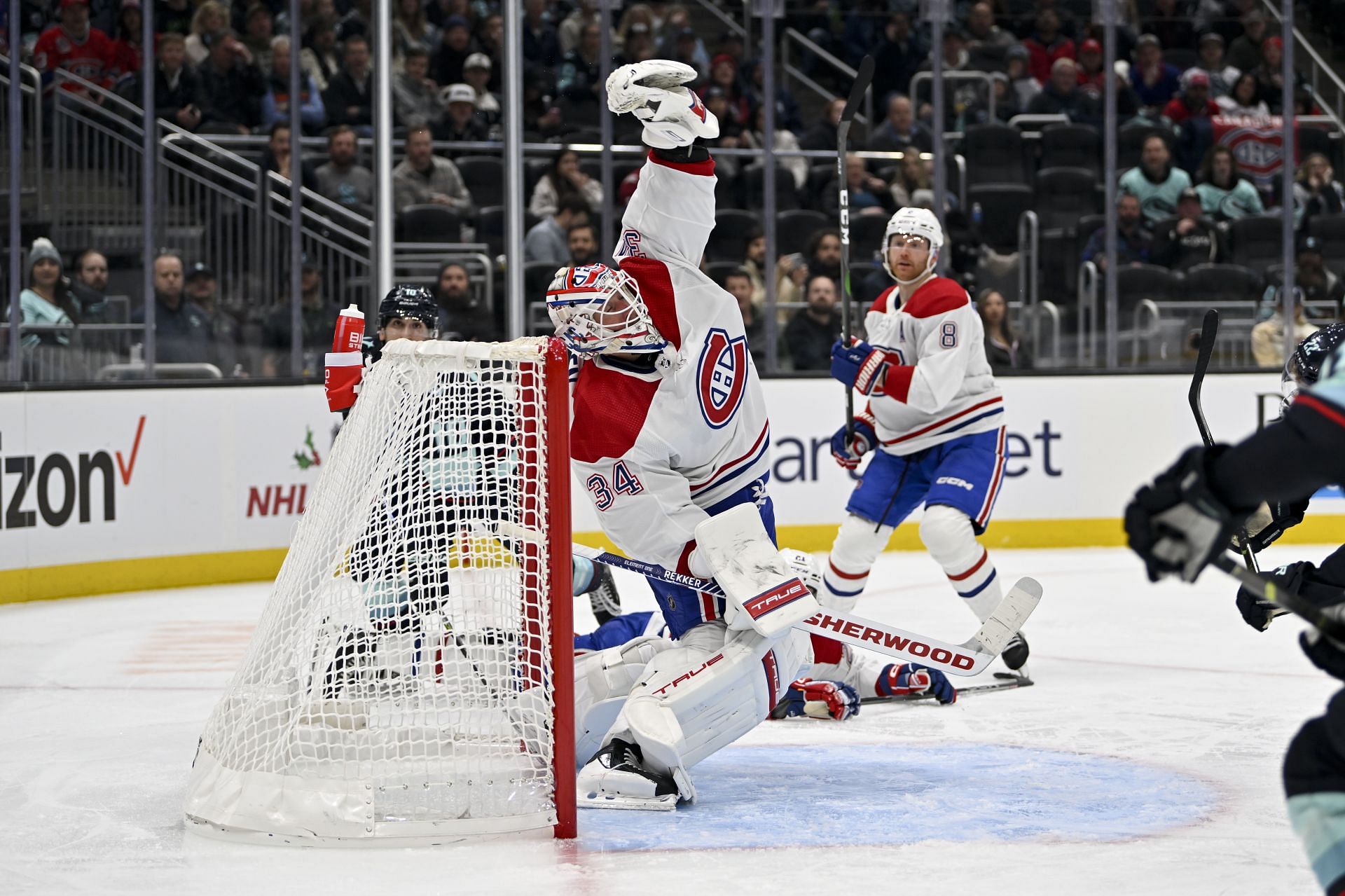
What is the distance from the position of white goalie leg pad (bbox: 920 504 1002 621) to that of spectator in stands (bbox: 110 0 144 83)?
14.6ft

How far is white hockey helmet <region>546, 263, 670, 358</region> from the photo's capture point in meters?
3.07

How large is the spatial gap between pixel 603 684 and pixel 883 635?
554 millimetres

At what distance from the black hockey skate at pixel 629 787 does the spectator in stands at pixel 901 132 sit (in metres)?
5.86

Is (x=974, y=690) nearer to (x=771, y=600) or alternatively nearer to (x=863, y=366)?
(x=863, y=366)

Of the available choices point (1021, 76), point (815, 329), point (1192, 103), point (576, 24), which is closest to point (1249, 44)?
point (1192, 103)

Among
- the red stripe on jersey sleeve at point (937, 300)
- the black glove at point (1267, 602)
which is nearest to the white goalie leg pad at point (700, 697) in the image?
the black glove at point (1267, 602)

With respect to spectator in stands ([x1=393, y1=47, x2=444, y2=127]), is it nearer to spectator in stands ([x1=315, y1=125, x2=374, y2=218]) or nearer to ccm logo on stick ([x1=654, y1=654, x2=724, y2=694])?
spectator in stands ([x1=315, y1=125, x2=374, y2=218])

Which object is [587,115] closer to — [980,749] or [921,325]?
[921,325]

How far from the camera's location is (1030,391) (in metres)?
7.71

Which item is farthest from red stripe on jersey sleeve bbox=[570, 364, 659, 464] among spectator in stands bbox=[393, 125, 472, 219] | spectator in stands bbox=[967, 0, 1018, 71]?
spectator in stands bbox=[967, 0, 1018, 71]

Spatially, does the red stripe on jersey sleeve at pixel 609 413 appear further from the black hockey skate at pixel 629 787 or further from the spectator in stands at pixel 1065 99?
the spectator in stands at pixel 1065 99

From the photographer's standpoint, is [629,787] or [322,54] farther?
[322,54]

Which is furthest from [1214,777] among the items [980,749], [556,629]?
[556,629]

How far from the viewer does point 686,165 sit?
10.6 ft
